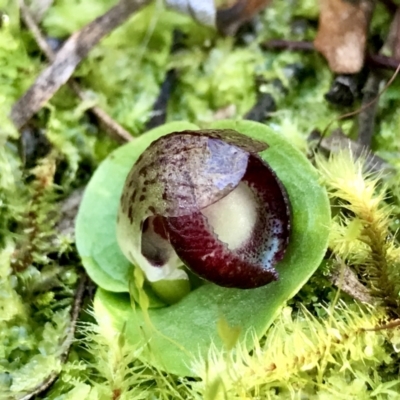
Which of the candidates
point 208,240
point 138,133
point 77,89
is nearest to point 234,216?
point 208,240

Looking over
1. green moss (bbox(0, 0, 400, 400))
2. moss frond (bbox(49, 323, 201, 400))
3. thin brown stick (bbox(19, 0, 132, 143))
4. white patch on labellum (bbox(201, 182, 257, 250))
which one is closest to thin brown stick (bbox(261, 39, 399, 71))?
green moss (bbox(0, 0, 400, 400))

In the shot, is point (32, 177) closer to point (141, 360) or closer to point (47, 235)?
point (47, 235)

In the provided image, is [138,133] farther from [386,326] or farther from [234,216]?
[386,326]

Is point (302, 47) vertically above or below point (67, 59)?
below

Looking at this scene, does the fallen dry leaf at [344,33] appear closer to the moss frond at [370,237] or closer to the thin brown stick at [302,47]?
the thin brown stick at [302,47]

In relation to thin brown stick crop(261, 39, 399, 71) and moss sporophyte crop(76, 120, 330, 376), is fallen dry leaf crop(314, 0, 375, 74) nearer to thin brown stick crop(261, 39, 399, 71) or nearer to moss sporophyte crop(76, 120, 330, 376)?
thin brown stick crop(261, 39, 399, 71)

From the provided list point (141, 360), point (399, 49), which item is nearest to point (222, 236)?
point (141, 360)
